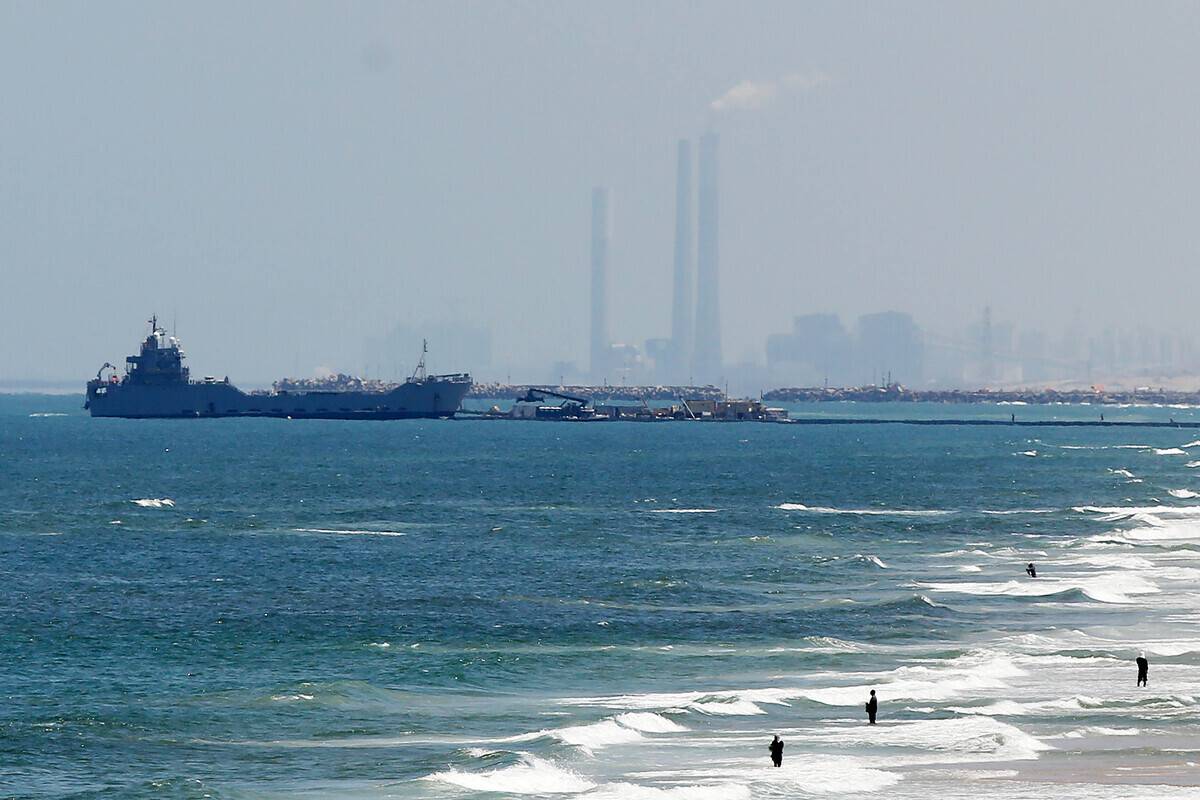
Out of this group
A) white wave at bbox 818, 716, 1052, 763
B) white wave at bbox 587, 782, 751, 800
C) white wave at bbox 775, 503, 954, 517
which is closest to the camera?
white wave at bbox 587, 782, 751, 800

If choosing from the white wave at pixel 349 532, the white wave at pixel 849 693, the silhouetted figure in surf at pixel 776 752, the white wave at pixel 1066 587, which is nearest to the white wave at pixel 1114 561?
the white wave at pixel 1066 587

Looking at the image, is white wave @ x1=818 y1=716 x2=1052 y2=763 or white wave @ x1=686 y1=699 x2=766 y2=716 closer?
white wave @ x1=818 y1=716 x2=1052 y2=763

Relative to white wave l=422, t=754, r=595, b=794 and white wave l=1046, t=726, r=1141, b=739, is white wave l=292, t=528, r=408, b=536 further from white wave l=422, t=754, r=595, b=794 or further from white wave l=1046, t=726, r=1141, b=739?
white wave l=422, t=754, r=595, b=794

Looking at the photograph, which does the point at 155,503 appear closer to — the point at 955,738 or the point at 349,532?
the point at 349,532

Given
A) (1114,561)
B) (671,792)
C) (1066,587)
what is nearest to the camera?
(671,792)

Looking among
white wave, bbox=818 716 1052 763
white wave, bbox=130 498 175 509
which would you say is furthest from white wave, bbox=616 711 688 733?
white wave, bbox=130 498 175 509

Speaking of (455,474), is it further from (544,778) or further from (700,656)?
(544,778)

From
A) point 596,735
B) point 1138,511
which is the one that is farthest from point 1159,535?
point 596,735

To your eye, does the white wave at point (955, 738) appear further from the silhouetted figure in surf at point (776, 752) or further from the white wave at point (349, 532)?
the white wave at point (349, 532)
